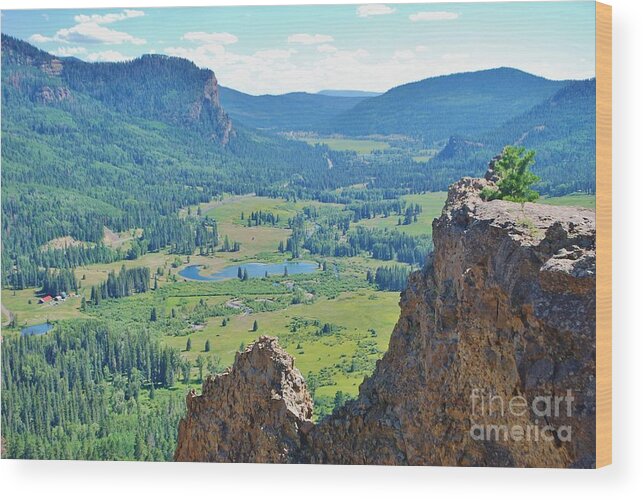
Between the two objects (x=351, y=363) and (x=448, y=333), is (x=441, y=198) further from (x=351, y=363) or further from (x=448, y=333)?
(x=448, y=333)

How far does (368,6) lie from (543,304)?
6.90m

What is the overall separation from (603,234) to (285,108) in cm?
1029

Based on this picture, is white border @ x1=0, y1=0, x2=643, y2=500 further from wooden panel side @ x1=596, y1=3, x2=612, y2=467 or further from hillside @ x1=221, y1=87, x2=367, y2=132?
hillside @ x1=221, y1=87, x2=367, y2=132

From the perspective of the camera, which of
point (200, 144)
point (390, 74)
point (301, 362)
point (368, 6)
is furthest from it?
point (200, 144)

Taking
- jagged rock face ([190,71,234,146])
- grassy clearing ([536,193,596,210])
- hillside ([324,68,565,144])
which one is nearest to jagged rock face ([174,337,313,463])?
grassy clearing ([536,193,596,210])

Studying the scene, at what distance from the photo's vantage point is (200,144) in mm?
25922

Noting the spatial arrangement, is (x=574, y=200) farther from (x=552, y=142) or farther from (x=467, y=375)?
(x=552, y=142)

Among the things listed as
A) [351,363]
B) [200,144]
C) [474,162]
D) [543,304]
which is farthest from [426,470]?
[200,144]

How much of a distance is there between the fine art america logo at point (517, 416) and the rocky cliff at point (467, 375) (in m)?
0.02

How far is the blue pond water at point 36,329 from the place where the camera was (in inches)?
765

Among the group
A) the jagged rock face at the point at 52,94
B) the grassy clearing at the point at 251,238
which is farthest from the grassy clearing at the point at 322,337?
the jagged rock face at the point at 52,94

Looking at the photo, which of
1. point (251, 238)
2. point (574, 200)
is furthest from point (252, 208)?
point (574, 200)

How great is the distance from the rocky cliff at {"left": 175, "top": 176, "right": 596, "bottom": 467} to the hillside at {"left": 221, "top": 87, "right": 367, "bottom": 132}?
250 inches

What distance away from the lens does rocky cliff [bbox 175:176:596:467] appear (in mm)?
12422
